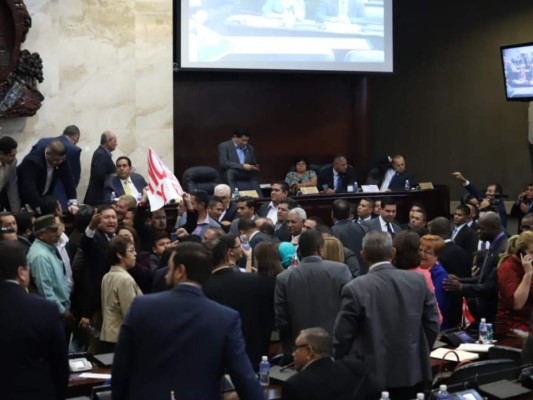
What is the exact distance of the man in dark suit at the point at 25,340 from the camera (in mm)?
4160

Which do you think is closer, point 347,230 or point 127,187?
point 347,230

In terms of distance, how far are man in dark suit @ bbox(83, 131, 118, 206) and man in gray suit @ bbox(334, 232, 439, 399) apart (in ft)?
20.2

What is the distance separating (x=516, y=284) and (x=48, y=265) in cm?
322

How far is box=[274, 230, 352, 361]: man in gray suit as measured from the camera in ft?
18.9

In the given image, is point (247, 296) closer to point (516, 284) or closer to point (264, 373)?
point (264, 373)

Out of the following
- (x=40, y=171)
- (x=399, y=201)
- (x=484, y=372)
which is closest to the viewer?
(x=484, y=372)

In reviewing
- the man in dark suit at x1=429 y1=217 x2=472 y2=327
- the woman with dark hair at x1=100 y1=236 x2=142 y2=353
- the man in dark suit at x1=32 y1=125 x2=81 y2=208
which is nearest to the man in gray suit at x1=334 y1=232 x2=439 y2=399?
the woman with dark hair at x1=100 y1=236 x2=142 y2=353

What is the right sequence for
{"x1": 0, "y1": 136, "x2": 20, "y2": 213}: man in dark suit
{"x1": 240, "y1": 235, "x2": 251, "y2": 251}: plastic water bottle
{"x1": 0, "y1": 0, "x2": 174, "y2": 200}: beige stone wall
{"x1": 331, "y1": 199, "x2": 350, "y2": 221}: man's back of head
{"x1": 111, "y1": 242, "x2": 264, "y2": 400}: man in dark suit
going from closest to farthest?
{"x1": 111, "y1": 242, "x2": 264, "y2": 400}: man in dark suit
{"x1": 240, "y1": 235, "x2": 251, "y2": 251}: plastic water bottle
{"x1": 331, "y1": 199, "x2": 350, "y2": 221}: man's back of head
{"x1": 0, "y1": 136, "x2": 20, "y2": 213}: man in dark suit
{"x1": 0, "y1": 0, "x2": 174, "y2": 200}: beige stone wall

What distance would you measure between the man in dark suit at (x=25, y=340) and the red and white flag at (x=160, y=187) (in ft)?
13.4

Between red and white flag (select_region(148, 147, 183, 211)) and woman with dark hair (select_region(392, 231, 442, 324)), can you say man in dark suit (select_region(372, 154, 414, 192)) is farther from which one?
woman with dark hair (select_region(392, 231, 442, 324))

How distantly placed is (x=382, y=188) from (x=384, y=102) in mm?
4826

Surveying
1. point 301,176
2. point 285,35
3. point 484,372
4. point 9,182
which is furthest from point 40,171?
point 285,35

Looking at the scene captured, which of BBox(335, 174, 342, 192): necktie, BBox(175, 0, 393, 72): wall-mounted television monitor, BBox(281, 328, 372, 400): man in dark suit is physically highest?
BBox(175, 0, 393, 72): wall-mounted television monitor

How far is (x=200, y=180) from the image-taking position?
1196cm
